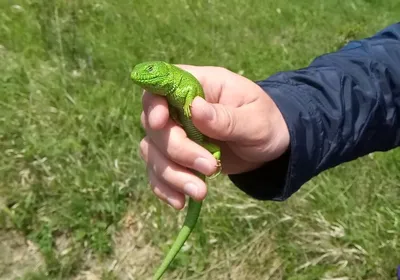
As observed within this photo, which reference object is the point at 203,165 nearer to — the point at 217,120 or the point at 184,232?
the point at 217,120

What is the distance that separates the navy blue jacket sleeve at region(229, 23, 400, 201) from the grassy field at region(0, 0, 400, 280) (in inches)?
34.7

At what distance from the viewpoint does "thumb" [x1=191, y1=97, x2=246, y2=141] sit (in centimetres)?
144

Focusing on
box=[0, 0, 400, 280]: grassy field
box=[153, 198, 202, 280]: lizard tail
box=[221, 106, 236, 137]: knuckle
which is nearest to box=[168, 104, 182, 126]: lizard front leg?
box=[221, 106, 236, 137]: knuckle

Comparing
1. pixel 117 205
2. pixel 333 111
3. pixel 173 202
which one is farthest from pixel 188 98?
pixel 117 205

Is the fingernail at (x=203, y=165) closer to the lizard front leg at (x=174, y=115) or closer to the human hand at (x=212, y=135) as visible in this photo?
the human hand at (x=212, y=135)

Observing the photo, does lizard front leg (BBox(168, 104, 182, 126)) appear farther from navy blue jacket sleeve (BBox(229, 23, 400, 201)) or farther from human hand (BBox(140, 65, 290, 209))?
navy blue jacket sleeve (BBox(229, 23, 400, 201))

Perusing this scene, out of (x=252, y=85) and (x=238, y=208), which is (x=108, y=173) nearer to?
(x=238, y=208)

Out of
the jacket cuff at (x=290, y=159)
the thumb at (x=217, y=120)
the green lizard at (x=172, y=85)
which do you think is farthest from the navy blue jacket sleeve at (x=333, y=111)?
the green lizard at (x=172, y=85)

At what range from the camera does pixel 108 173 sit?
10.3 ft

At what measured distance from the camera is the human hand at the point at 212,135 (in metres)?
1.47

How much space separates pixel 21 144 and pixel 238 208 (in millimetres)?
1165

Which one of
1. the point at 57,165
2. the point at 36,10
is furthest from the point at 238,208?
the point at 36,10

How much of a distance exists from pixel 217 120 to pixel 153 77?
0.18 metres

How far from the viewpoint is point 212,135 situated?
1.51 meters
